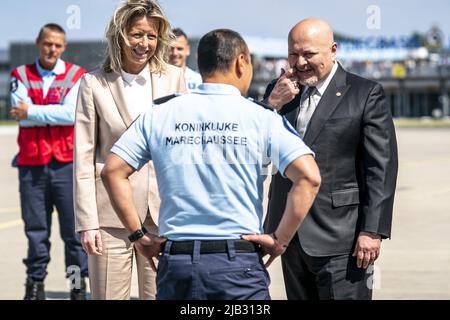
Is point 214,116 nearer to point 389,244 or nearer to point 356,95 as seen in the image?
point 356,95

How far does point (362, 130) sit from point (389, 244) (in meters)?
6.09

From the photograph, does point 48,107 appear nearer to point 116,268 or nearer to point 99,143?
point 99,143

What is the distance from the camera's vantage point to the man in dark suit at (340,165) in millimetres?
4891

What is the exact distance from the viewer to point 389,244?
1084 centimetres

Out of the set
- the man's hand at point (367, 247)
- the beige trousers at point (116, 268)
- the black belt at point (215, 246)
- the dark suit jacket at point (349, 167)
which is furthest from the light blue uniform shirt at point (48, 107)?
the black belt at point (215, 246)

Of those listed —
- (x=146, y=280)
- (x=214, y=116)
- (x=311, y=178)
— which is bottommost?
(x=146, y=280)

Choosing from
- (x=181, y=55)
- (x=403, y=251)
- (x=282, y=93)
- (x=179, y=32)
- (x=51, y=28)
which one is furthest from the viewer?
(x=403, y=251)

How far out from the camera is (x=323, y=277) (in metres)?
5.00

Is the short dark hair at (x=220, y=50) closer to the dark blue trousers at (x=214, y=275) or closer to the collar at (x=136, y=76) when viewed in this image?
the dark blue trousers at (x=214, y=275)

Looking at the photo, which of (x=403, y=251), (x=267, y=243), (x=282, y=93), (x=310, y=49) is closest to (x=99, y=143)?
(x=282, y=93)

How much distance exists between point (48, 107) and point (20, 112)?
0.22 meters

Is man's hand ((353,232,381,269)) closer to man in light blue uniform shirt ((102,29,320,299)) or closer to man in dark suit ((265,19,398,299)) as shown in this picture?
man in dark suit ((265,19,398,299))

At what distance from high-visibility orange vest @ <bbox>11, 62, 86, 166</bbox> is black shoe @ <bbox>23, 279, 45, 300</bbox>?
96 centimetres
